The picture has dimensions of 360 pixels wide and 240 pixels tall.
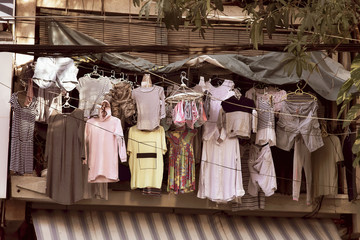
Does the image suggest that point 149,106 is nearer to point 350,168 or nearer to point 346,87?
point 350,168

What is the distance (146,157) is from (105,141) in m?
0.59

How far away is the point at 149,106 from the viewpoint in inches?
466

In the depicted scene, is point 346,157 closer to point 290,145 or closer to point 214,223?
point 290,145

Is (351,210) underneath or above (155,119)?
underneath

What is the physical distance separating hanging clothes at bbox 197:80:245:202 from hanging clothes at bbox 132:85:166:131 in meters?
0.74

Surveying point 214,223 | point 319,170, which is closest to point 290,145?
point 319,170

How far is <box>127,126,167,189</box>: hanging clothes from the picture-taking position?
11992mm

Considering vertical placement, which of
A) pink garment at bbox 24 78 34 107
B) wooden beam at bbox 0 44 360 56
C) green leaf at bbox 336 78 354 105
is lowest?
pink garment at bbox 24 78 34 107

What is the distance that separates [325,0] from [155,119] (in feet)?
15.0

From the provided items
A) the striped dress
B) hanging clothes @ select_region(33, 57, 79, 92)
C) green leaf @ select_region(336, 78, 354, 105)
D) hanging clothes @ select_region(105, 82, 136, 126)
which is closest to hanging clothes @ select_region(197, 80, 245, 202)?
hanging clothes @ select_region(105, 82, 136, 126)

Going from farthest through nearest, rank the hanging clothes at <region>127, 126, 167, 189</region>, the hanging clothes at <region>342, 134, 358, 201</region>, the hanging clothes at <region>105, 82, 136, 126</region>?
the hanging clothes at <region>342, 134, 358, 201</region> → the hanging clothes at <region>127, 126, 167, 189</region> → the hanging clothes at <region>105, 82, 136, 126</region>

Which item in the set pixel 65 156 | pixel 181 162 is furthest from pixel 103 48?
pixel 181 162

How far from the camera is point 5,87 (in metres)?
11.9

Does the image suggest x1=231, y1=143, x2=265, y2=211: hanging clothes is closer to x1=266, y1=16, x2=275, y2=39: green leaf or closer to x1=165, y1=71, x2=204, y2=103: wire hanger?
x1=165, y1=71, x2=204, y2=103: wire hanger
